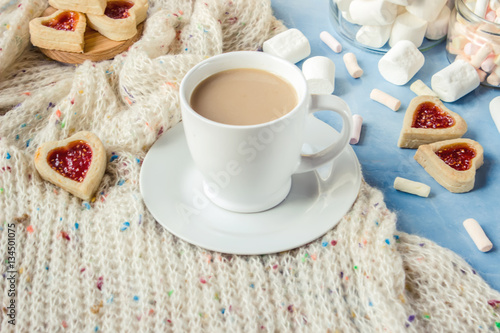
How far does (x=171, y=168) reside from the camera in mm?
1113

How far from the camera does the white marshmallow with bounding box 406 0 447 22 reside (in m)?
1.41

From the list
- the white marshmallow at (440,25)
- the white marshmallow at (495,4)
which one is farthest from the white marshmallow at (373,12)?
→ the white marshmallow at (495,4)

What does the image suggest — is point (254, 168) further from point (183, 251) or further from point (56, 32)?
point (56, 32)

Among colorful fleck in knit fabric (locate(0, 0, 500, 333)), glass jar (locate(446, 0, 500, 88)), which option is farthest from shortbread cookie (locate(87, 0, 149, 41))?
glass jar (locate(446, 0, 500, 88))

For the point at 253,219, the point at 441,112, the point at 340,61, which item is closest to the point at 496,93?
the point at 441,112

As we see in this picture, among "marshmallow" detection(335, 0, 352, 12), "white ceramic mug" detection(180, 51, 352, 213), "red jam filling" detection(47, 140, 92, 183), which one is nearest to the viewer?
"white ceramic mug" detection(180, 51, 352, 213)

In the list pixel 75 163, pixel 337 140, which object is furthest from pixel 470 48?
pixel 75 163

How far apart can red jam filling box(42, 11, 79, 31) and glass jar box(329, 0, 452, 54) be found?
2.65ft

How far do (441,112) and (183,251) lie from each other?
77cm

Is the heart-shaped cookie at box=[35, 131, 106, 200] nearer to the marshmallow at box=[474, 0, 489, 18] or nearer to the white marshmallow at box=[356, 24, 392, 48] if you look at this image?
the white marshmallow at box=[356, 24, 392, 48]

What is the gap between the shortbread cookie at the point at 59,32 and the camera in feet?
4.59

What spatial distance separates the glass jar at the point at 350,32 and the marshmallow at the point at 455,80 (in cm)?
20

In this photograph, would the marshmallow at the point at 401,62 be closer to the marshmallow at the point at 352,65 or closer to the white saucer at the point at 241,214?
the marshmallow at the point at 352,65

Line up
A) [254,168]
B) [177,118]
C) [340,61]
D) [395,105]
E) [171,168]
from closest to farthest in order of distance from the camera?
[254,168] < [171,168] < [177,118] < [395,105] < [340,61]
